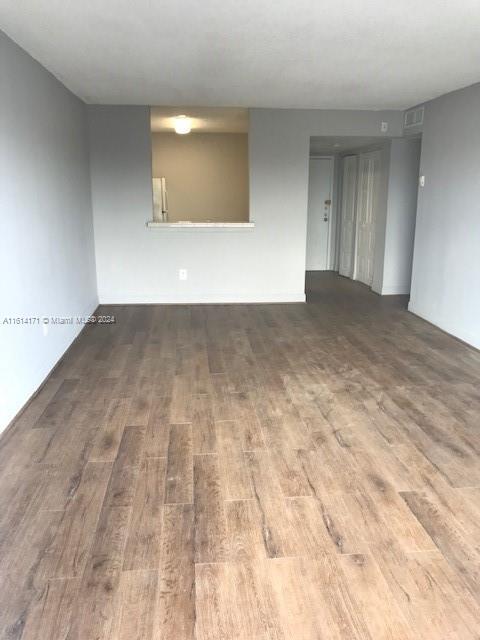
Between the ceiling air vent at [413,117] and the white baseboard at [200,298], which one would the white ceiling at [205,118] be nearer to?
the ceiling air vent at [413,117]

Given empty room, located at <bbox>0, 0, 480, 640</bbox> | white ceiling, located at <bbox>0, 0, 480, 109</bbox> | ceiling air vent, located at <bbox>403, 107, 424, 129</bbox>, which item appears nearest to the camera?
empty room, located at <bbox>0, 0, 480, 640</bbox>

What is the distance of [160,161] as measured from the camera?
28.2ft

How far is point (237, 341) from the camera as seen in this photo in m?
4.84

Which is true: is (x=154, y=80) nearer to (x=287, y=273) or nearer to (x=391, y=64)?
(x=391, y=64)

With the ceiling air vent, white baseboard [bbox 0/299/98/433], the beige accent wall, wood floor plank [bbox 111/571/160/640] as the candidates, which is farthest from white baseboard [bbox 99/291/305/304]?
wood floor plank [bbox 111/571/160/640]

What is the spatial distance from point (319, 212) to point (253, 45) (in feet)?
18.7

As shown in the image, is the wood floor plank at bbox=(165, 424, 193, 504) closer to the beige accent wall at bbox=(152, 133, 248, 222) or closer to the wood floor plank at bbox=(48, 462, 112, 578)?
the wood floor plank at bbox=(48, 462, 112, 578)

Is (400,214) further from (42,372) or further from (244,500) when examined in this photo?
(244,500)

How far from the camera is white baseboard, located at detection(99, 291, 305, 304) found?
6309mm

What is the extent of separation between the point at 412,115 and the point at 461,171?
1.41 m

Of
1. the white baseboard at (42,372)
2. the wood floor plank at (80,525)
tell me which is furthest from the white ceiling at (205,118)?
the wood floor plank at (80,525)

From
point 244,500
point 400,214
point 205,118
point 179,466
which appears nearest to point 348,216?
point 400,214

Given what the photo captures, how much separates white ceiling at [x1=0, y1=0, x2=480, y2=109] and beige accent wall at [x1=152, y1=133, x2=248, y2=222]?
11.5ft

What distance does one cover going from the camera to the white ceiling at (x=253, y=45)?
2.74m
